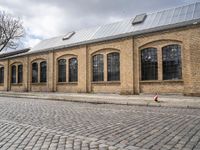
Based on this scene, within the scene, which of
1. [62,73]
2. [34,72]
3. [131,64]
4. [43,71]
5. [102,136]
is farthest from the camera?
[34,72]

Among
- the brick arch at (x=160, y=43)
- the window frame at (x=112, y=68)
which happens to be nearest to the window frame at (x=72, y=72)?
the window frame at (x=112, y=68)

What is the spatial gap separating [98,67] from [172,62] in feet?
24.6

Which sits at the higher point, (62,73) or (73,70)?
(73,70)

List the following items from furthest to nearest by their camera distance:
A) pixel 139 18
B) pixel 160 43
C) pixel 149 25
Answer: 1. pixel 139 18
2. pixel 149 25
3. pixel 160 43

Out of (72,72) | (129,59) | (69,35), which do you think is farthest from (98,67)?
(69,35)

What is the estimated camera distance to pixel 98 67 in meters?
23.1

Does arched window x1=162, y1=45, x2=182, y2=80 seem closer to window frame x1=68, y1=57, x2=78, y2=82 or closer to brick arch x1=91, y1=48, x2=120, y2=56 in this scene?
brick arch x1=91, y1=48, x2=120, y2=56

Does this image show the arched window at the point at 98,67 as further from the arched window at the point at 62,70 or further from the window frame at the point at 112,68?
the arched window at the point at 62,70

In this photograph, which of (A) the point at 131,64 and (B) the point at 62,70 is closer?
(A) the point at 131,64

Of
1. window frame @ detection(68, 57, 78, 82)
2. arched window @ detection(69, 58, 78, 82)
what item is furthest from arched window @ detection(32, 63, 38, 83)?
arched window @ detection(69, 58, 78, 82)

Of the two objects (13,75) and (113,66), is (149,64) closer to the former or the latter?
(113,66)

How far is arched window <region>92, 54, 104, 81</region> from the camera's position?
898 inches

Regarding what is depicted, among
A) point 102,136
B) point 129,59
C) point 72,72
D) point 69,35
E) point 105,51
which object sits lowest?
point 102,136

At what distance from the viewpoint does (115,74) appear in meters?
21.6
